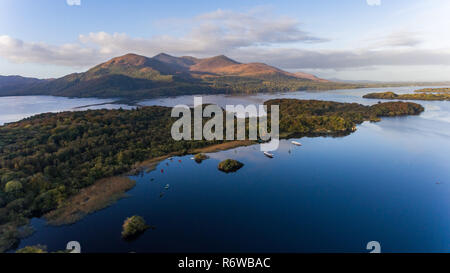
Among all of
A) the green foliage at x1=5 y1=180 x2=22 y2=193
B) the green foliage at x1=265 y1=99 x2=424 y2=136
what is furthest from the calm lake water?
the green foliage at x1=265 y1=99 x2=424 y2=136

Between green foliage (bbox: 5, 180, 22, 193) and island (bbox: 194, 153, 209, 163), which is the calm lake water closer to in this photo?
island (bbox: 194, 153, 209, 163)

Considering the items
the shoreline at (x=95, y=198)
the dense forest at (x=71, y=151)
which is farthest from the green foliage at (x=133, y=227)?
the dense forest at (x=71, y=151)

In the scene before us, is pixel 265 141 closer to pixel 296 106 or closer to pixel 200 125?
pixel 200 125

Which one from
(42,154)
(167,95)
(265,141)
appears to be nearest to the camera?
(42,154)

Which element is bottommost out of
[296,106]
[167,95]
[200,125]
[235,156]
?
[235,156]

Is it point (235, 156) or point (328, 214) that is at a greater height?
point (235, 156)
